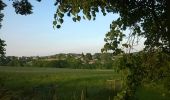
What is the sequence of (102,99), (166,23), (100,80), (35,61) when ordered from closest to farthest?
1. (166,23)
2. (102,99)
3. (100,80)
4. (35,61)

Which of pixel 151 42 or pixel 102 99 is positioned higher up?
pixel 151 42

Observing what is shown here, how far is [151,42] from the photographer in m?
12.1

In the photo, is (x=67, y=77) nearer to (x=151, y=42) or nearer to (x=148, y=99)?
(x=148, y=99)

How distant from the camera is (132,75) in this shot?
468 inches

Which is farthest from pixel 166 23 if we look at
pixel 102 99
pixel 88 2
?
pixel 102 99

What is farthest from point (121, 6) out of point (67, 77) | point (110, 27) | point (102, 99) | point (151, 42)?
point (67, 77)

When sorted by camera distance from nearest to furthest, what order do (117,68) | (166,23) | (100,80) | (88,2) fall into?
(88,2) < (166,23) < (117,68) < (100,80)

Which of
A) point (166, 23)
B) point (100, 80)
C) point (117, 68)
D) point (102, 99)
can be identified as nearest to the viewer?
point (166, 23)

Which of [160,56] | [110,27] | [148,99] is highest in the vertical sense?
[110,27]

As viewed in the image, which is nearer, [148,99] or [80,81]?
[148,99]

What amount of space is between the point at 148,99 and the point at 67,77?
33886mm

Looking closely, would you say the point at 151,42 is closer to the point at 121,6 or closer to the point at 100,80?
the point at 121,6

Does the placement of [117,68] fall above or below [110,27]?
below

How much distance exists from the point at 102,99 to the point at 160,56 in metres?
41.0
